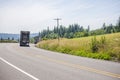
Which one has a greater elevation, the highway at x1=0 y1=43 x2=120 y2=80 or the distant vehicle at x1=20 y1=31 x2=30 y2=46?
the distant vehicle at x1=20 y1=31 x2=30 y2=46

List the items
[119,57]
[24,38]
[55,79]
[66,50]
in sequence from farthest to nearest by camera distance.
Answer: [24,38]
[66,50]
[119,57]
[55,79]

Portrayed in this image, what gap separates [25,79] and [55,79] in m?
1.33

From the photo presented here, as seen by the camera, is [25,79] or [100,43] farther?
[100,43]

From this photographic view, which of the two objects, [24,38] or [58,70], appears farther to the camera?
[24,38]

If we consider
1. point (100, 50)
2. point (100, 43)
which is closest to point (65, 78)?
point (100, 50)

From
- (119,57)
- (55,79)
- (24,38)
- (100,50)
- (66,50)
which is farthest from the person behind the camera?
(24,38)

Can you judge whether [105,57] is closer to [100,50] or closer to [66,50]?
[100,50]

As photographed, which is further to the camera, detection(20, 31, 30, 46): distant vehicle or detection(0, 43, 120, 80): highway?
detection(20, 31, 30, 46): distant vehicle

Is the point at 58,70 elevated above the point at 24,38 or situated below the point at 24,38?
below

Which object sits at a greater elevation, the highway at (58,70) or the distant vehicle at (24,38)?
the distant vehicle at (24,38)

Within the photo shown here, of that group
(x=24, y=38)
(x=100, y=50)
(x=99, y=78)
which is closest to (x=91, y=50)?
(x=100, y=50)

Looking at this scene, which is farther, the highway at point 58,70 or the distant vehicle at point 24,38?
the distant vehicle at point 24,38

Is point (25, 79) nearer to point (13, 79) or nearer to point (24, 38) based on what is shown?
point (13, 79)

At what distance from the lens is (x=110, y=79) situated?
9.96 metres
